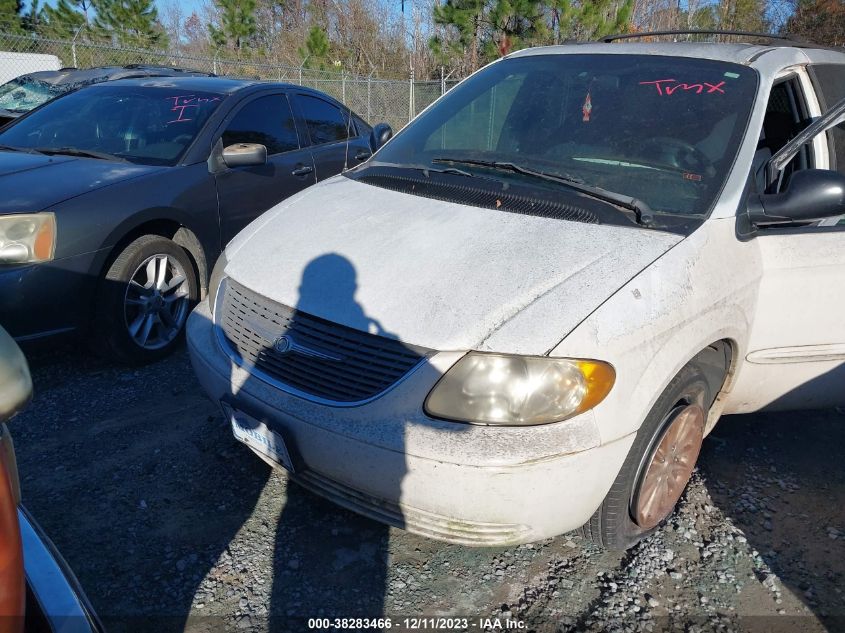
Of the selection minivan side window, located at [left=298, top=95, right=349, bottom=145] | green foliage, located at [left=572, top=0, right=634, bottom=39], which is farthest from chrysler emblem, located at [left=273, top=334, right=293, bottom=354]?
green foliage, located at [left=572, top=0, right=634, bottom=39]

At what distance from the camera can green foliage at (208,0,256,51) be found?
2711 cm

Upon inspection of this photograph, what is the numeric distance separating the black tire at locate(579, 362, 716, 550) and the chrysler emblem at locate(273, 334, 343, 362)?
1066mm

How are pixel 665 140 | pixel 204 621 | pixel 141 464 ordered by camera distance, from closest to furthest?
1. pixel 204 621
2. pixel 665 140
3. pixel 141 464

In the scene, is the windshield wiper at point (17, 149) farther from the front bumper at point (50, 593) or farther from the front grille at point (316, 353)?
the front bumper at point (50, 593)

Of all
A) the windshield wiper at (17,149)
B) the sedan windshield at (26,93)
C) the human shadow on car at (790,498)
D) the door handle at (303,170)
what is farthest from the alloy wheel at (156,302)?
the sedan windshield at (26,93)

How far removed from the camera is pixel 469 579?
2557 millimetres

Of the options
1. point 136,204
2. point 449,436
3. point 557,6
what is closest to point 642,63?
point 449,436

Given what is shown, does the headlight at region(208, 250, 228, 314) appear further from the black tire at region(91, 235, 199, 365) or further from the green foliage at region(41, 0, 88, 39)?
the green foliage at region(41, 0, 88, 39)

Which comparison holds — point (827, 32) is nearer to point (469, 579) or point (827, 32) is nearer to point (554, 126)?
point (554, 126)

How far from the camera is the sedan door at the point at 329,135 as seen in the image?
5.62 metres

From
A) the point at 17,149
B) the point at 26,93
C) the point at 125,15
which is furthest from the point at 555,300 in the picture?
the point at 125,15

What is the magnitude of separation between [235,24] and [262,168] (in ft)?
84.3

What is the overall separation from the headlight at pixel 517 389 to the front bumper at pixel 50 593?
3.52 ft

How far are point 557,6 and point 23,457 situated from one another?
1597 cm
